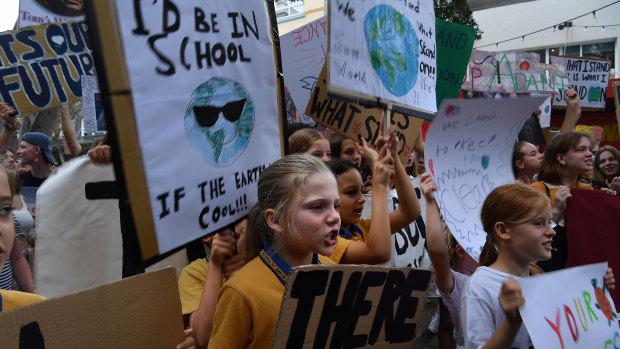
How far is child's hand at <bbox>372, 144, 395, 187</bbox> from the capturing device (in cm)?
243

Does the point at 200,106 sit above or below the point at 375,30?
below

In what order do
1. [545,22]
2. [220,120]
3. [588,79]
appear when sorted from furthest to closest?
[545,22] < [588,79] < [220,120]

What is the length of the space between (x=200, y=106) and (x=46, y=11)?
4.19 meters

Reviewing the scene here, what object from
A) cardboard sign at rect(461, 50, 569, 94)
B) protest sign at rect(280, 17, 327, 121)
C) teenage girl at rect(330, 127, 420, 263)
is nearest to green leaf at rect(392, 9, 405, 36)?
teenage girl at rect(330, 127, 420, 263)

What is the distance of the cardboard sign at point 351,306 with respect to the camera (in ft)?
4.62

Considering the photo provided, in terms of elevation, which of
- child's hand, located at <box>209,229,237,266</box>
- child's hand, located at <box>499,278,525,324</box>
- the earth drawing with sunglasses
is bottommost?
child's hand, located at <box>499,278,525,324</box>

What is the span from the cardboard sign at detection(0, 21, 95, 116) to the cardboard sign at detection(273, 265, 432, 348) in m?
3.35

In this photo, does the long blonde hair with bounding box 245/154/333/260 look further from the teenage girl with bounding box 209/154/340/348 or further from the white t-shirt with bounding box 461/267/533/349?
the white t-shirt with bounding box 461/267/533/349

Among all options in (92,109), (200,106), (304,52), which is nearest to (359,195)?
(200,106)

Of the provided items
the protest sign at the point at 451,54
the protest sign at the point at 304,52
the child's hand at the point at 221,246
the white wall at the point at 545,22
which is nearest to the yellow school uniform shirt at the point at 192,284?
the child's hand at the point at 221,246

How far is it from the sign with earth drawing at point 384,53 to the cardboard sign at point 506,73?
467 cm

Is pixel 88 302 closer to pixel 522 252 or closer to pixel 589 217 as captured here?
pixel 522 252

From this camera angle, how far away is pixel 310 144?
3305 millimetres

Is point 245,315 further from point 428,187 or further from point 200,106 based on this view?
point 428,187
